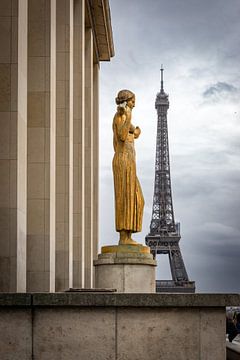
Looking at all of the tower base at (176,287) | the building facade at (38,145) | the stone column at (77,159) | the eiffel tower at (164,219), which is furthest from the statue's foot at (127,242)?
the eiffel tower at (164,219)

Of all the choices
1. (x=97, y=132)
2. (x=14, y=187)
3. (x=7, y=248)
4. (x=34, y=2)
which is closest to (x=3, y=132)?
(x=14, y=187)

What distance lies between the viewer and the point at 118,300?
34.2 feet

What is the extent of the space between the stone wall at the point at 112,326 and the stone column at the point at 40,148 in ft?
23.9

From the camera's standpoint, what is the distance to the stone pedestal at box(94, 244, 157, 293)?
65.0 ft

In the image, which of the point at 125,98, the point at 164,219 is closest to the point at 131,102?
the point at 125,98

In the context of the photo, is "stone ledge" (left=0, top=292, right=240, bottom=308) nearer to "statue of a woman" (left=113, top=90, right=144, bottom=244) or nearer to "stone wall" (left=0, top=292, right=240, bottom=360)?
"stone wall" (left=0, top=292, right=240, bottom=360)

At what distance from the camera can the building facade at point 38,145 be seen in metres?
14.0

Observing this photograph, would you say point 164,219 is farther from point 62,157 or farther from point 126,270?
point 126,270

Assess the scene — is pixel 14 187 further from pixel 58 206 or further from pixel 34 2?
pixel 58 206

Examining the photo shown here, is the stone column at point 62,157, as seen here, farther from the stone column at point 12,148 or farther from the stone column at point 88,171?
the stone column at point 88,171

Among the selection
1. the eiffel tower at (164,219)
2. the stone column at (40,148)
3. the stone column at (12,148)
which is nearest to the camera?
the stone column at (12,148)

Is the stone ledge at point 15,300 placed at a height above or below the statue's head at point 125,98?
below

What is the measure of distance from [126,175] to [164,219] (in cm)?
8614

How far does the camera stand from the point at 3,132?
1398cm
